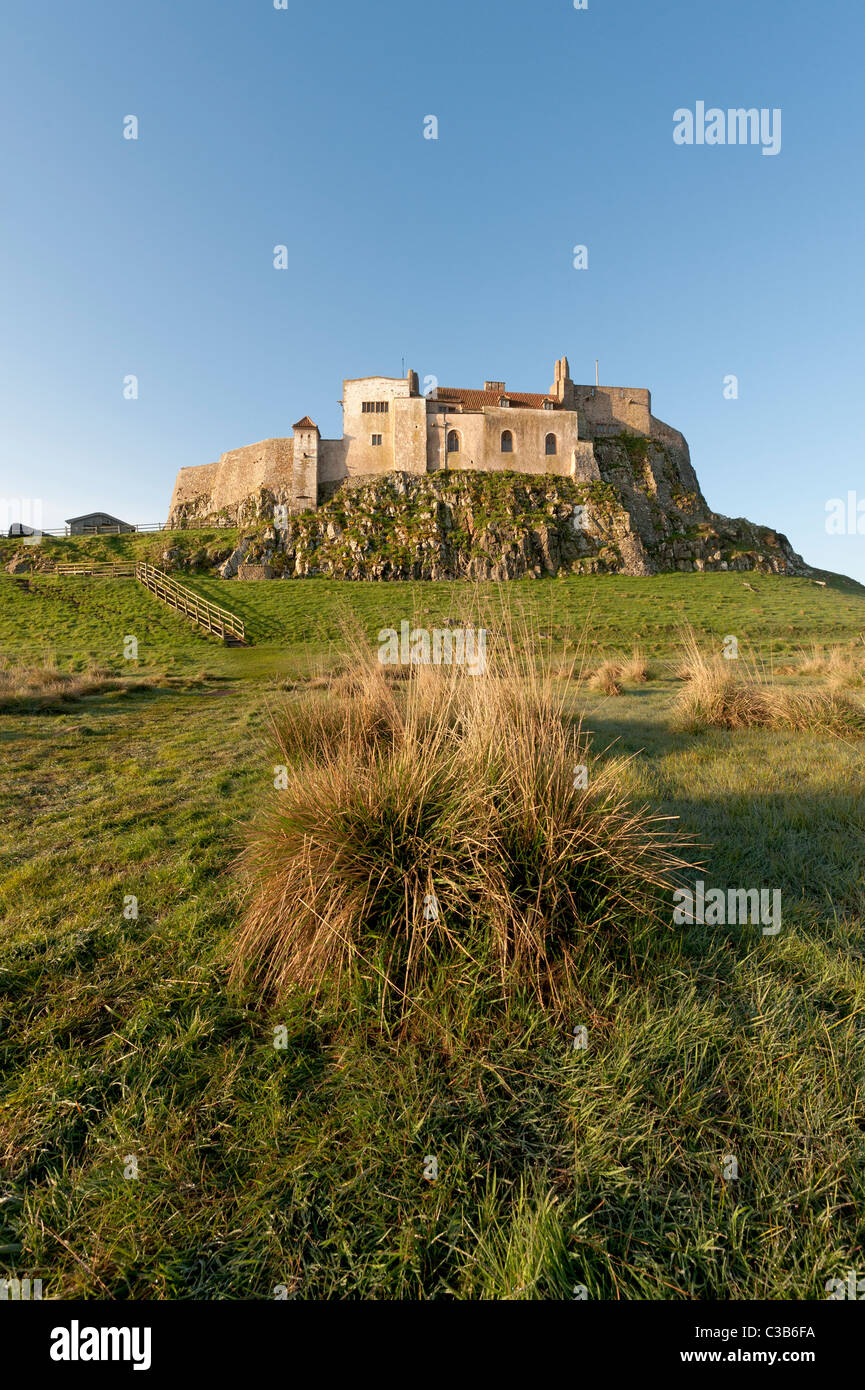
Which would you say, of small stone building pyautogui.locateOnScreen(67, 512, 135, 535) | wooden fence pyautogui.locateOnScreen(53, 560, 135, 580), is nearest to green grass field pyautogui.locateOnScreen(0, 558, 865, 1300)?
wooden fence pyautogui.locateOnScreen(53, 560, 135, 580)

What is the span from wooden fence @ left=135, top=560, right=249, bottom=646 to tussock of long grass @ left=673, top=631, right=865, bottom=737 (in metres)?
19.4

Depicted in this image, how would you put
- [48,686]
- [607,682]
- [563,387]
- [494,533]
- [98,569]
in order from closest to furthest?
[607,682] → [48,686] → [98,569] → [494,533] → [563,387]

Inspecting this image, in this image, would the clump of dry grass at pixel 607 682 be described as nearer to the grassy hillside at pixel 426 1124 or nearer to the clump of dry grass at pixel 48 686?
the grassy hillside at pixel 426 1124

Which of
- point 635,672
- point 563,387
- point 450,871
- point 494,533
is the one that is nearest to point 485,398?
point 563,387

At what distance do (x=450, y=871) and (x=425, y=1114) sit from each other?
0.97 metres

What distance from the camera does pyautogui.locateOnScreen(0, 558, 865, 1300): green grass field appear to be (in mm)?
1377

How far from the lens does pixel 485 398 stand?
56.8 metres

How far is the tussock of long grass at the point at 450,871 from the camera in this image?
2.38 meters

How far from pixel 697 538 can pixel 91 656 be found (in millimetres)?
52806

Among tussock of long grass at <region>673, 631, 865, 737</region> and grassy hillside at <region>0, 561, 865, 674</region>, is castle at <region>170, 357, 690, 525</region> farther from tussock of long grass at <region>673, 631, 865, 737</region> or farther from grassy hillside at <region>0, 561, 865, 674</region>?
tussock of long grass at <region>673, 631, 865, 737</region>

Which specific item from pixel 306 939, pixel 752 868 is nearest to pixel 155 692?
pixel 306 939

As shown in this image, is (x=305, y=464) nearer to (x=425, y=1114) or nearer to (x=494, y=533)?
(x=494, y=533)

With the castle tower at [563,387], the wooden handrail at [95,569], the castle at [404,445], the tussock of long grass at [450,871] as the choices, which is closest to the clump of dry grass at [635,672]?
the tussock of long grass at [450,871]
